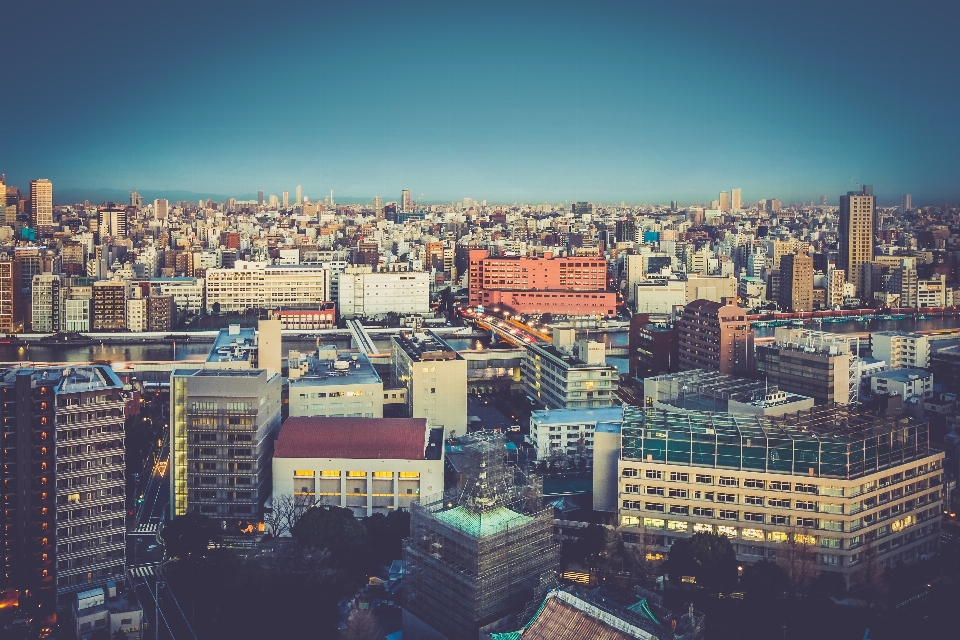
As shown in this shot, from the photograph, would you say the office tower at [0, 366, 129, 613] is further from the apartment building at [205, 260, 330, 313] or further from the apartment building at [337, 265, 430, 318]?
the apartment building at [205, 260, 330, 313]

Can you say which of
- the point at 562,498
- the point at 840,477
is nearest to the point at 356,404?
the point at 562,498

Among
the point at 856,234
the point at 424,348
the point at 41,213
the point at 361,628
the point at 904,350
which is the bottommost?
the point at 361,628

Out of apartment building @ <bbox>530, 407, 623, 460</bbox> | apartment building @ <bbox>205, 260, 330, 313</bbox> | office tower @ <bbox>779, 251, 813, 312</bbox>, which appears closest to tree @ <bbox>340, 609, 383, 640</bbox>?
apartment building @ <bbox>530, 407, 623, 460</bbox>

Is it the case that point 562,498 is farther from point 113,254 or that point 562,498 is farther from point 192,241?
point 192,241

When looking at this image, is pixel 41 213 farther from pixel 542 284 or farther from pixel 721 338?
pixel 721 338

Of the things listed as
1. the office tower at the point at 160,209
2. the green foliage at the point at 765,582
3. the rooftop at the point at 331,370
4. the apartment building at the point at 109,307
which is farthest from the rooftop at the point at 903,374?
the office tower at the point at 160,209

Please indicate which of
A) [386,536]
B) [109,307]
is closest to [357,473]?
[386,536]
